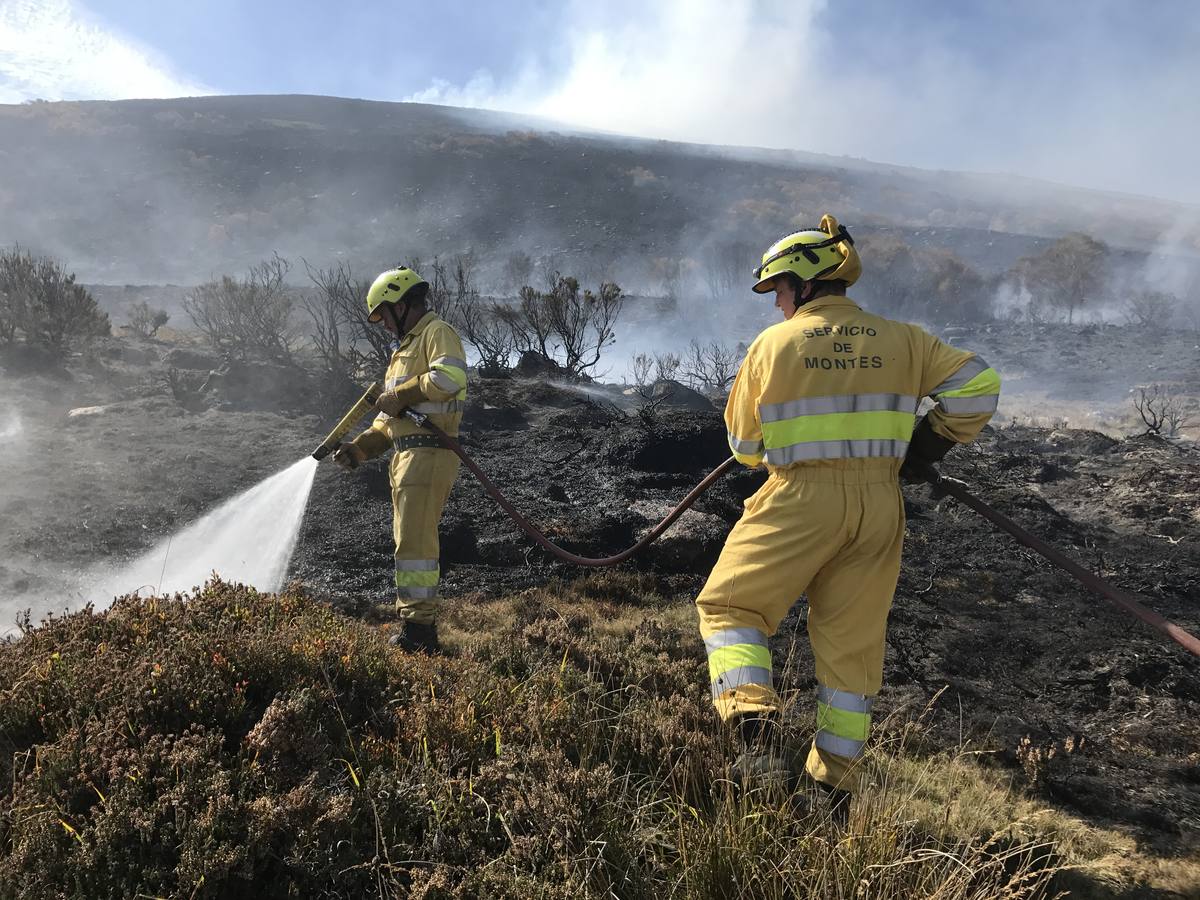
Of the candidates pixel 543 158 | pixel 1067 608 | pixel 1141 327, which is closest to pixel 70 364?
pixel 1067 608

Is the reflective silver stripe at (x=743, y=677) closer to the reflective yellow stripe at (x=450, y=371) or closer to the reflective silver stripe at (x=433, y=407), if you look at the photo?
the reflective yellow stripe at (x=450, y=371)

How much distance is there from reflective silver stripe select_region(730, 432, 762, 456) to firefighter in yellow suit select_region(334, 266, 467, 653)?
77.1 inches

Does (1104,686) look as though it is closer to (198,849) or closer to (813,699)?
(813,699)

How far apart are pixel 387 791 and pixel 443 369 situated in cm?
246

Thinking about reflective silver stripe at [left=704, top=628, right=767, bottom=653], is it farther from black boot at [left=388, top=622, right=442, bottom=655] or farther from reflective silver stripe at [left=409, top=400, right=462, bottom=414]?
reflective silver stripe at [left=409, top=400, right=462, bottom=414]

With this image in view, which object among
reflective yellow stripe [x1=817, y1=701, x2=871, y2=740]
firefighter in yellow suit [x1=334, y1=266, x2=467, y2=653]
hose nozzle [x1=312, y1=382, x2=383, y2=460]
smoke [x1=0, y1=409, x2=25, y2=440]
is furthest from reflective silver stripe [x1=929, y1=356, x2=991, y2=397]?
smoke [x1=0, y1=409, x2=25, y2=440]

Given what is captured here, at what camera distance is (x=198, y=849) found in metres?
1.89

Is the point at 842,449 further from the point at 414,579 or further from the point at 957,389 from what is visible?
the point at 414,579

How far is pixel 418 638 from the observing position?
13.7ft

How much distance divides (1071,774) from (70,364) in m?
15.0

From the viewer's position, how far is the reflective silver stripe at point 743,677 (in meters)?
2.45

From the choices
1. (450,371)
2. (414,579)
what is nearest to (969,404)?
(450,371)

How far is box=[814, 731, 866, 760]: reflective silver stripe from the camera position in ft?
8.10

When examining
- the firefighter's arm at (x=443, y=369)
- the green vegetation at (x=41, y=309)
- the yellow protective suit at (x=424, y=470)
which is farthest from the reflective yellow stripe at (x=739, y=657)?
the green vegetation at (x=41, y=309)
